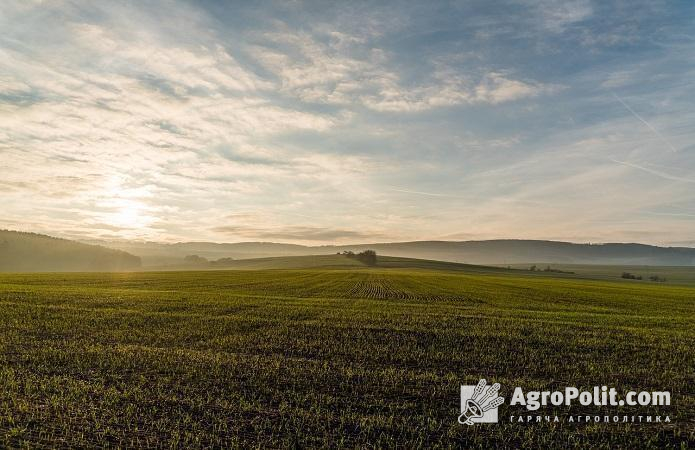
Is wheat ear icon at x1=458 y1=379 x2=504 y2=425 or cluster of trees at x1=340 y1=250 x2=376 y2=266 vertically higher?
wheat ear icon at x1=458 y1=379 x2=504 y2=425

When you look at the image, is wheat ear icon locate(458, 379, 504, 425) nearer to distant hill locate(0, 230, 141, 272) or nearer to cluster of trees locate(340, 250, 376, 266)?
cluster of trees locate(340, 250, 376, 266)

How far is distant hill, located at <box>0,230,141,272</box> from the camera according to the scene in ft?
566

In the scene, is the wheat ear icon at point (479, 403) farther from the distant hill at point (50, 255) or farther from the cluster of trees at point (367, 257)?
the distant hill at point (50, 255)

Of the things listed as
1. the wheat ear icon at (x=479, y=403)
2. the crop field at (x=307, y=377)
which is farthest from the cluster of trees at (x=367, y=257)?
the wheat ear icon at (x=479, y=403)

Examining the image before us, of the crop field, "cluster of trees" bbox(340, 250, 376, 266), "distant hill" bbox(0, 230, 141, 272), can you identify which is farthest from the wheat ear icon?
"distant hill" bbox(0, 230, 141, 272)

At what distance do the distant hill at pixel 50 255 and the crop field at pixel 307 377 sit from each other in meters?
184

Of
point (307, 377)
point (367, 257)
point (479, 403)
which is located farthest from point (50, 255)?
point (479, 403)

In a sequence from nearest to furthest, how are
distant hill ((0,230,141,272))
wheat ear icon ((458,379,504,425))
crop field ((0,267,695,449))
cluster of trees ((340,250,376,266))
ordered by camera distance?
1. crop field ((0,267,695,449))
2. wheat ear icon ((458,379,504,425))
3. cluster of trees ((340,250,376,266))
4. distant hill ((0,230,141,272))

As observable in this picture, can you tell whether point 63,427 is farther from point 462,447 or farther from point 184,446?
point 462,447

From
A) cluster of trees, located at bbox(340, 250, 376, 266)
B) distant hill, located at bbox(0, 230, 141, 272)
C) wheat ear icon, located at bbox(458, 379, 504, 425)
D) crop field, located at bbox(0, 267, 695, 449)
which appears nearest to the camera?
crop field, located at bbox(0, 267, 695, 449)

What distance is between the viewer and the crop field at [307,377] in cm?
867

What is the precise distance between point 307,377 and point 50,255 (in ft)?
703

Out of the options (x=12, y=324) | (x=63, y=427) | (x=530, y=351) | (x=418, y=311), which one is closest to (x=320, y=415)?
(x=63, y=427)

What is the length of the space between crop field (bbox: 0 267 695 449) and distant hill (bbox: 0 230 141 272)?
604 ft
